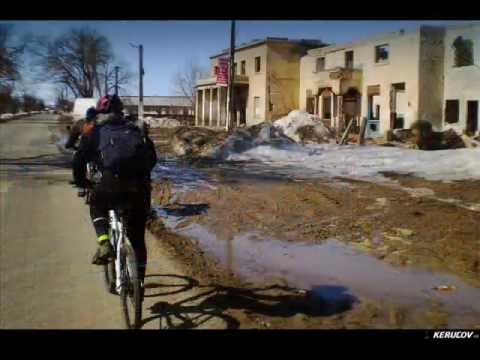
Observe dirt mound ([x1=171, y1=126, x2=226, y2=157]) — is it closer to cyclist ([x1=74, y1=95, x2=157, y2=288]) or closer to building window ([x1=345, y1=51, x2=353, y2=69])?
building window ([x1=345, y1=51, x2=353, y2=69])

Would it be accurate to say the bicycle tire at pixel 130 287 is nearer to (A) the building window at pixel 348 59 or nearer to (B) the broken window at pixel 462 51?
(B) the broken window at pixel 462 51

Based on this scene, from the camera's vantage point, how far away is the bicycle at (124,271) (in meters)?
4.09

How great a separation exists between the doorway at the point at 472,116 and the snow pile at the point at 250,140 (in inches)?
299

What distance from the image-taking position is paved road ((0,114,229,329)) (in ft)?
14.8

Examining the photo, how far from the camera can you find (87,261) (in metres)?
6.19

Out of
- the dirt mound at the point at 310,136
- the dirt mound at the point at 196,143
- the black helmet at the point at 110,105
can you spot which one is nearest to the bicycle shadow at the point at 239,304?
the black helmet at the point at 110,105

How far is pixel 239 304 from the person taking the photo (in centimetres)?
488

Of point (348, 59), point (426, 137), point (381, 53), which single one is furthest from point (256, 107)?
point (426, 137)

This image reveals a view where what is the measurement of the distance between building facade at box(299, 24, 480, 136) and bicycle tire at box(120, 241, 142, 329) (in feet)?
73.1

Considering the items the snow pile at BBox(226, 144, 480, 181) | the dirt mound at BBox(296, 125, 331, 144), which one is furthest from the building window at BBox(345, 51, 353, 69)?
the snow pile at BBox(226, 144, 480, 181)

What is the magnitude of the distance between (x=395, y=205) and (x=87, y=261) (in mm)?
6052

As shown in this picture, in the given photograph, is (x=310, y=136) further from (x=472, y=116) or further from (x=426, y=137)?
(x=472, y=116)

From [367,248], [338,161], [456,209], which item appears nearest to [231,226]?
[367,248]
